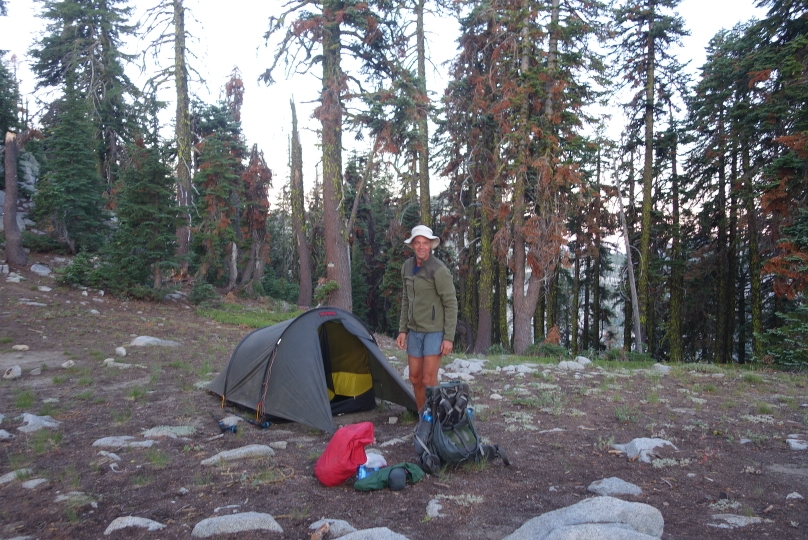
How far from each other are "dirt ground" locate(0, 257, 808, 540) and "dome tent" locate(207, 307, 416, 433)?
0.25m

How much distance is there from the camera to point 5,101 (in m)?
20.8

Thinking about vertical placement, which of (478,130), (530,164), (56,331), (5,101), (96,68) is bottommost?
(56,331)

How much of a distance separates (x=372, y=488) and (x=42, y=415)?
14.0 feet

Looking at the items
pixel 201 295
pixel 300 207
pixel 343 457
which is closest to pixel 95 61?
pixel 300 207

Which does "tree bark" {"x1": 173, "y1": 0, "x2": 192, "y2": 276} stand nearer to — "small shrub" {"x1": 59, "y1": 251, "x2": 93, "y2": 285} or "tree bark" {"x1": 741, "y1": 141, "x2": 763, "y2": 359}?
"small shrub" {"x1": 59, "y1": 251, "x2": 93, "y2": 285}

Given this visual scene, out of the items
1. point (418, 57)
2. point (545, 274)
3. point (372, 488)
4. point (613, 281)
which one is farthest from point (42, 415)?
point (613, 281)

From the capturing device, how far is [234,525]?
133 inches

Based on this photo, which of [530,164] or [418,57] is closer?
[530,164]

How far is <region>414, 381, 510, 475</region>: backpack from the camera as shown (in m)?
4.53

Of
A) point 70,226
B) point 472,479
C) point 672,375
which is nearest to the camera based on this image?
point 472,479

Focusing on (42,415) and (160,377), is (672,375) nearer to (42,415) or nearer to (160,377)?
(160,377)

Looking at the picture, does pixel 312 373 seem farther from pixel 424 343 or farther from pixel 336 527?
pixel 336 527

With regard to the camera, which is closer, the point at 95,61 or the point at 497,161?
the point at 497,161

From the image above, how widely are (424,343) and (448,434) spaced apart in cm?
117
